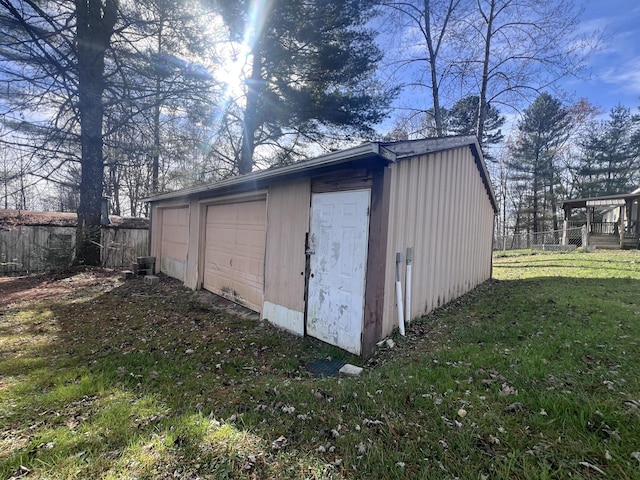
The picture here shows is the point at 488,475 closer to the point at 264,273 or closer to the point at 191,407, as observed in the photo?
the point at 191,407

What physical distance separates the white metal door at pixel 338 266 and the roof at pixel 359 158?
493 millimetres

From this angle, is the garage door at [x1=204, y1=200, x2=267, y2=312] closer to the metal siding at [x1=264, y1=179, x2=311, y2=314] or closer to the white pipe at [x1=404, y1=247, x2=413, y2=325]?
the metal siding at [x1=264, y1=179, x2=311, y2=314]

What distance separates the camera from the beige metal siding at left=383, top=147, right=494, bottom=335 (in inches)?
169

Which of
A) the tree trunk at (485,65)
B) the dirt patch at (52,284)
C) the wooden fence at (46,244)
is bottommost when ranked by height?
the dirt patch at (52,284)

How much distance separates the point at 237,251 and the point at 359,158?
4.08 m

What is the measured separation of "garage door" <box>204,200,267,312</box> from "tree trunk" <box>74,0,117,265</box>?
462 centimetres

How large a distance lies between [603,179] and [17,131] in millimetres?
34128

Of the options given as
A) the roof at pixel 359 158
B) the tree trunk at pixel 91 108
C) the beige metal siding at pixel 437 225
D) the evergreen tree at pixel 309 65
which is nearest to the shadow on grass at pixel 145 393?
the beige metal siding at pixel 437 225

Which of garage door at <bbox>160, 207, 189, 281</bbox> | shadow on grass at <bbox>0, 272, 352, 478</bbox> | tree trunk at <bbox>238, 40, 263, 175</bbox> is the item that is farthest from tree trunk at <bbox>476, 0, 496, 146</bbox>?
shadow on grass at <bbox>0, 272, 352, 478</bbox>

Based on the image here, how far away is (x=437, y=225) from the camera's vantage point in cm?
534

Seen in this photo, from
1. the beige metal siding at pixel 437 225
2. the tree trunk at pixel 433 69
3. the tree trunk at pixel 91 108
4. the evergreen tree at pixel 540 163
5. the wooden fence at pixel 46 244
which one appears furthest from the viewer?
the evergreen tree at pixel 540 163

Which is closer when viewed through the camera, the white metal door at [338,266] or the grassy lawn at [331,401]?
the grassy lawn at [331,401]

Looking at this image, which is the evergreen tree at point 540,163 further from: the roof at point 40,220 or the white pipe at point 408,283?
the roof at point 40,220

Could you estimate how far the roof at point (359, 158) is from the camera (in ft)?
12.1
